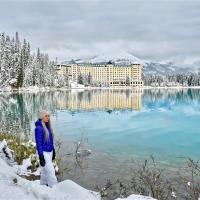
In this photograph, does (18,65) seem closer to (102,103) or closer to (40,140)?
(102,103)

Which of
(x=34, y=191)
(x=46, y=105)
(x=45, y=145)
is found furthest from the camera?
(x=46, y=105)

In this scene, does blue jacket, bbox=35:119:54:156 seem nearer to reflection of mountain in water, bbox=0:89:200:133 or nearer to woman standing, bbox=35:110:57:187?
woman standing, bbox=35:110:57:187

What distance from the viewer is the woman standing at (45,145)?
1062 cm

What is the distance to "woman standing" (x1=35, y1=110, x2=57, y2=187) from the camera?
1062 centimetres

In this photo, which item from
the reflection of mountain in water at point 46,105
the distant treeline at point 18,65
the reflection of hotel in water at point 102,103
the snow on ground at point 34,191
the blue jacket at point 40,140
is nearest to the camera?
the snow on ground at point 34,191

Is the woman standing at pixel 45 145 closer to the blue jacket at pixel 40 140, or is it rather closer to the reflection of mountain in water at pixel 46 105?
the blue jacket at pixel 40 140

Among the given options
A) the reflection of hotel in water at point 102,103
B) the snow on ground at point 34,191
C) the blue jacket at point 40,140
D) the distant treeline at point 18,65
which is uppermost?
the distant treeline at point 18,65

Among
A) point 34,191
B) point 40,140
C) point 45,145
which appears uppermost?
point 40,140

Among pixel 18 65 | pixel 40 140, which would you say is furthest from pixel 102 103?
pixel 40 140

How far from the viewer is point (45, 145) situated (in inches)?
425

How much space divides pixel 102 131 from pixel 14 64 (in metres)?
87.4

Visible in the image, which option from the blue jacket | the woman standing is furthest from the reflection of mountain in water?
the blue jacket

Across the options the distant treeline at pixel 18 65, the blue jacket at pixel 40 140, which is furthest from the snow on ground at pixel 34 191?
the distant treeline at pixel 18 65

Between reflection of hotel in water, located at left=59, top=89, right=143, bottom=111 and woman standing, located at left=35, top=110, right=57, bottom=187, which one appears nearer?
woman standing, located at left=35, top=110, right=57, bottom=187
